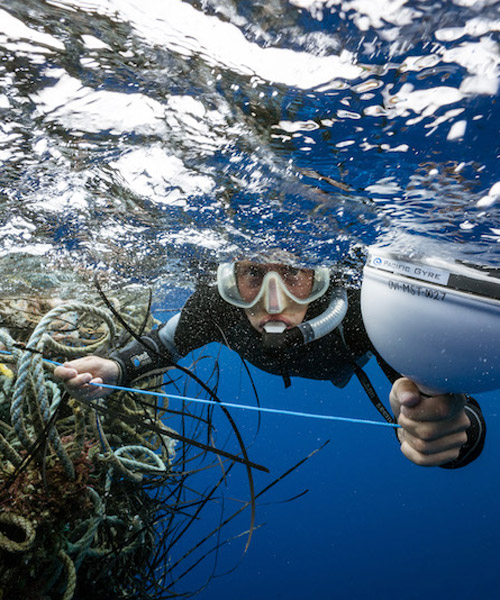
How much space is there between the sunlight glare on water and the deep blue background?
21.6 m

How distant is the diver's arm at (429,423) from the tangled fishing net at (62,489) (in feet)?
4.55

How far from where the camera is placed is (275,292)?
3752mm

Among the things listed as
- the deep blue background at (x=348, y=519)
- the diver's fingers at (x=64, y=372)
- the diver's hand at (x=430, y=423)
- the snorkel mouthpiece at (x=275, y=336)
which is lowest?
the deep blue background at (x=348, y=519)

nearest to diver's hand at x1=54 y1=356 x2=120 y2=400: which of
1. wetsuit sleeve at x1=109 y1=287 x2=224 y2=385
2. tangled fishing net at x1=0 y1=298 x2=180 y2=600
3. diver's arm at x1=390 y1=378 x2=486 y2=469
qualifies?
tangled fishing net at x1=0 y1=298 x2=180 y2=600

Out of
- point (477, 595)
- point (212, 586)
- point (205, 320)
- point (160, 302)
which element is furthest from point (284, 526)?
point (205, 320)

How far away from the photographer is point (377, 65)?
64.9 inches

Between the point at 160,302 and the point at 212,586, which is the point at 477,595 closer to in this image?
the point at 212,586

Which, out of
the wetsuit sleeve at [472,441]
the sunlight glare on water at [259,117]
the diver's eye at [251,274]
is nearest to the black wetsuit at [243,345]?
the diver's eye at [251,274]

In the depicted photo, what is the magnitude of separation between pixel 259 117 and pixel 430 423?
1.95 meters

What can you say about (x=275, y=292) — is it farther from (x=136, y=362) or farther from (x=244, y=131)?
(x=244, y=131)

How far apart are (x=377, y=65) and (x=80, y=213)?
3.27 metres

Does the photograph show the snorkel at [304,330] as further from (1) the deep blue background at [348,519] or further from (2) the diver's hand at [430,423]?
(1) the deep blue background at [348,519]

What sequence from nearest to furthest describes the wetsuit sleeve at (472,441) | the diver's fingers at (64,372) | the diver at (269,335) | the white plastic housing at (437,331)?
the white plastic housing at (437,331) < the wetsuit sleeve at (472,441) < the diver's fingers at (64,372) < the diver at (269,335)

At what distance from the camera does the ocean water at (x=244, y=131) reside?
1540 millimetres
